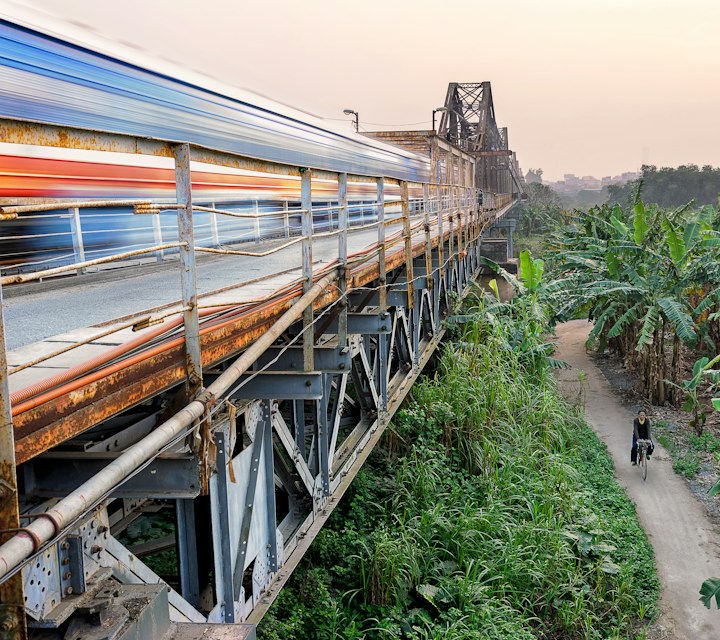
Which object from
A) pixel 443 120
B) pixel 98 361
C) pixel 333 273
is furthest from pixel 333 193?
pixel 443 120

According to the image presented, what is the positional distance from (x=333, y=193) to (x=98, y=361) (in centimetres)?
993

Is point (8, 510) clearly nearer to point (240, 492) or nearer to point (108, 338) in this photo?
point (108, 338)

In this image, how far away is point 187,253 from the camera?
257cm

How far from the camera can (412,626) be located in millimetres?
6008

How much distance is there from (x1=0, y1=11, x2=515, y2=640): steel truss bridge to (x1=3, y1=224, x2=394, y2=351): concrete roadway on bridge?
0.11ft

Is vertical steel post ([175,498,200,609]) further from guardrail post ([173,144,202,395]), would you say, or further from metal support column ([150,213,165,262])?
metal support column ([150,213,165,262])

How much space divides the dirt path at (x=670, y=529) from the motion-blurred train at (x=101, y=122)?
611 centimetres

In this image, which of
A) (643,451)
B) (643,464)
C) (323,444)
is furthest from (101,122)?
(643,464)

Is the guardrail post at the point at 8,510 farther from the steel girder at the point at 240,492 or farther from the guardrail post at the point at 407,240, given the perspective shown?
the guardrail post at the point at 407,240

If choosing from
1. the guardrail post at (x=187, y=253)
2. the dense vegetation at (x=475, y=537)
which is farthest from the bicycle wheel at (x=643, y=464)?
the guardrail post at (x=187, y=253)

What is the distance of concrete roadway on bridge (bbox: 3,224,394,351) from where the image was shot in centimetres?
345

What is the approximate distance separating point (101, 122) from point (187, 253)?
9.77ft

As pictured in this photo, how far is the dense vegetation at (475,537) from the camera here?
612cm

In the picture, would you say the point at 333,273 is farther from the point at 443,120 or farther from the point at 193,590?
the point at 443,120
